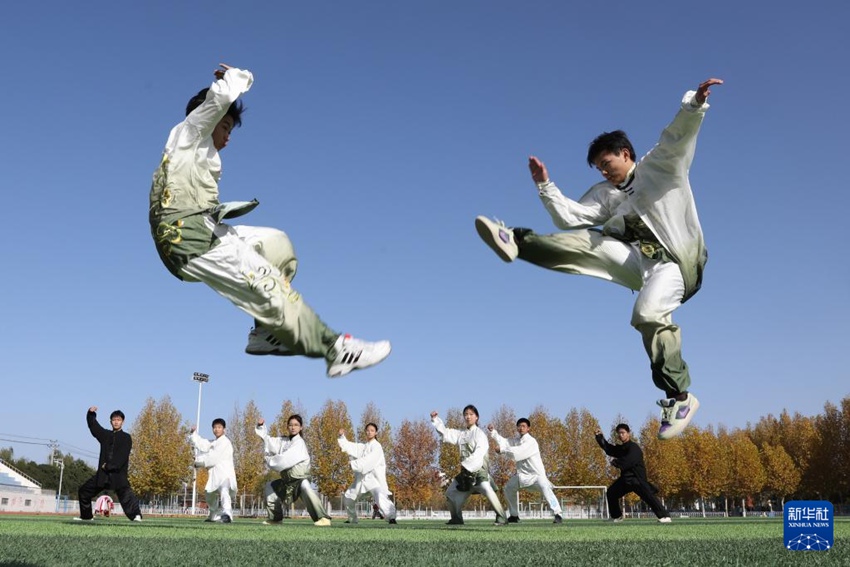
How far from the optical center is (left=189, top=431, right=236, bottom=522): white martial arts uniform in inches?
529

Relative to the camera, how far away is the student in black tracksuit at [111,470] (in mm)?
10852

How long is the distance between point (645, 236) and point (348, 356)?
2423 millimetres

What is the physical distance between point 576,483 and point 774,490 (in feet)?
75.3

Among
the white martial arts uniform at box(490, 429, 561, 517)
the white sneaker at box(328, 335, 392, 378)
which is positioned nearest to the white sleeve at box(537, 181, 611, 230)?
the white sneaker at box(328, 335, 392, 378)

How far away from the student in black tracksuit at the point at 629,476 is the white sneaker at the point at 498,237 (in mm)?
7728

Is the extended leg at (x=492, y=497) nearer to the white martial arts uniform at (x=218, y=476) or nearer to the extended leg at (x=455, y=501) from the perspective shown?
the extended leg at (x=455, y=501)

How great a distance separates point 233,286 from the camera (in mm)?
4137

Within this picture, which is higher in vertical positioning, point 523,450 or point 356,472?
point 523,450

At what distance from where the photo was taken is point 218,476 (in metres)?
13.5

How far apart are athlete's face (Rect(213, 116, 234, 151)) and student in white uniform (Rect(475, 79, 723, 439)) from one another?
5.82 ft

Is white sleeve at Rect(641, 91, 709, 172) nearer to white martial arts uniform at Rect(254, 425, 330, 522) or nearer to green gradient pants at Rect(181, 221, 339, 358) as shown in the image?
green gradient pants at Rect(181, 221, 339, 358)

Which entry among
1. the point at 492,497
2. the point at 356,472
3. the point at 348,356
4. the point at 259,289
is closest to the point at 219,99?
the point at 259,289

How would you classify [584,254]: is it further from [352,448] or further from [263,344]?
[352,448]

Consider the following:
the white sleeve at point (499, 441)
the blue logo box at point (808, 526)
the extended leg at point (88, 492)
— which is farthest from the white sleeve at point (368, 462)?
the blue logo box at point (808, 526)
